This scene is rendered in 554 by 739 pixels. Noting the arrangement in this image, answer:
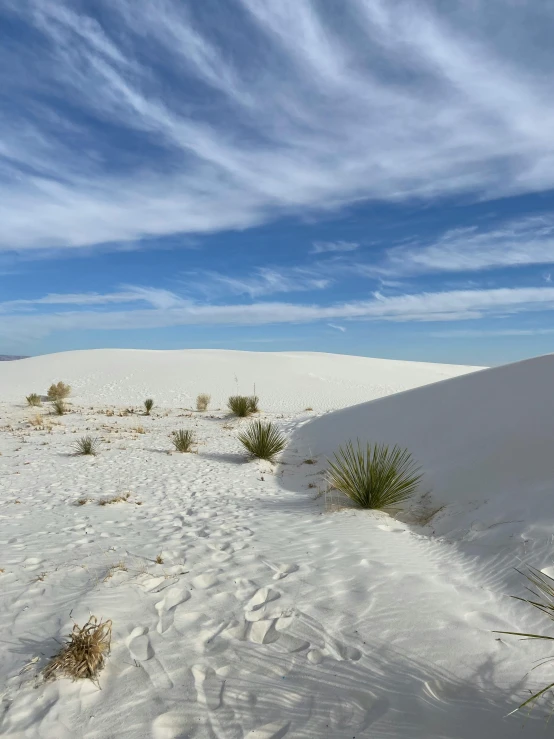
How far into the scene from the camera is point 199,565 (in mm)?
3869

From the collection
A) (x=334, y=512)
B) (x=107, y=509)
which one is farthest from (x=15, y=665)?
(x=334, y=512)

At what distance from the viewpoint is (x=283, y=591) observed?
132 inches

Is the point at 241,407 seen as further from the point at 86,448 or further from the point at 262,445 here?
the point at 86,448

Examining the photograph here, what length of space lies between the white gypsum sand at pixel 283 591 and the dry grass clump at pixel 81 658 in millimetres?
46

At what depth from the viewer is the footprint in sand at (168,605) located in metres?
2.94

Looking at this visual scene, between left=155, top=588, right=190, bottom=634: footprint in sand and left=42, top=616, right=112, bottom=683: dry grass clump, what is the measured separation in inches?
Answer: 15.9

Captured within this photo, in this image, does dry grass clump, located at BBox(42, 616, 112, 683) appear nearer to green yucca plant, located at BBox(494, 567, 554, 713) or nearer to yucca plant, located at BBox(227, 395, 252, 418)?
green yucca plant, located at BBox(494, 567, 554, 713)

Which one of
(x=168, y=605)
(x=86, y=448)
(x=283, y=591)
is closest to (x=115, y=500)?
(x=168, y=605)

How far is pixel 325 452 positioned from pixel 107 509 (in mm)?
5571

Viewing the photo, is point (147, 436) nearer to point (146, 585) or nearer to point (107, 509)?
point (107, 509)

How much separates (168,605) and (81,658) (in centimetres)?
78

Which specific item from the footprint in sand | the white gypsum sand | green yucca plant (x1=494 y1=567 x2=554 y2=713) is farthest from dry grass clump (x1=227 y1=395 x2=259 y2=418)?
green yucca plant (x1=494 y1=567 x2=554 y2=713)

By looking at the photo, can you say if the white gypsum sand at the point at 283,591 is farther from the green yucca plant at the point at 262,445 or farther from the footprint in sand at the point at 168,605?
the green yucca plant at the point at 262,445

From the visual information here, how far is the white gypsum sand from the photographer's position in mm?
2246
